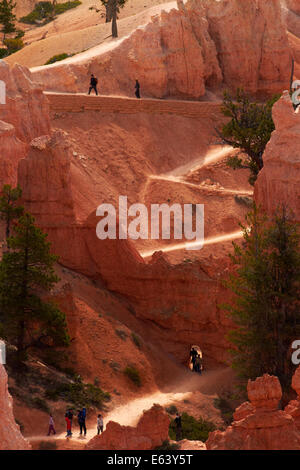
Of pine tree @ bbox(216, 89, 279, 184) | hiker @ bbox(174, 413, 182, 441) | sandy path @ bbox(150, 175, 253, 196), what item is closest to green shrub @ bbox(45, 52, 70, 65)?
sandy path @ bbox(150, 175, 253, 196)

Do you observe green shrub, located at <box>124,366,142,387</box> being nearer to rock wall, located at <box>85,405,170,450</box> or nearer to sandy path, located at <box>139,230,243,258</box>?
sandy path, located at <box>139,230,243,258</box>

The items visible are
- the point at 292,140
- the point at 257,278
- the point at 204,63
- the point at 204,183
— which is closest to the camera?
the point at 257,278

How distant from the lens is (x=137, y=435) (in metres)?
35.9

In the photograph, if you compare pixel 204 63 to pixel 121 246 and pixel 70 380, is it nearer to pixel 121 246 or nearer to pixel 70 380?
pixel 121 246

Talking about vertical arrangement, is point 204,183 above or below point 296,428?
above

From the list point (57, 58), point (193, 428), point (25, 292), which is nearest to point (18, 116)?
point (25, 292)

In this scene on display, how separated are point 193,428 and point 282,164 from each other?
1281 cm

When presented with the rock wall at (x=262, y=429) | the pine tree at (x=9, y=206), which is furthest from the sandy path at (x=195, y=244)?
the rock wall at (x=262, y=429)

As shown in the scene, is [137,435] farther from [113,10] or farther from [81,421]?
[113,10]

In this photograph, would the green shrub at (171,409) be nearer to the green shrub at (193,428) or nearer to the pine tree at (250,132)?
the green shrub at (193,428)

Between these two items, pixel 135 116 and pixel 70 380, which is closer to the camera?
pixel 70 380

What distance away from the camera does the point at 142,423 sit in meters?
36.8

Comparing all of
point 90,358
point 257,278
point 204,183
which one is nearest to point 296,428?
point 257,278

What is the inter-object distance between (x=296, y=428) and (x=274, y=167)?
2124cm
